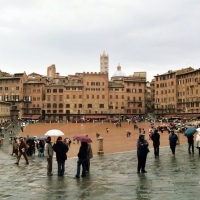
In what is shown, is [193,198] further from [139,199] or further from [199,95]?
[199,95]

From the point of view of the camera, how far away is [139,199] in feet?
27.2

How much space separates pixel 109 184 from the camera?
10.5 m

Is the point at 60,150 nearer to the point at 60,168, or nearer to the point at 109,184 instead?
the point at 60,168

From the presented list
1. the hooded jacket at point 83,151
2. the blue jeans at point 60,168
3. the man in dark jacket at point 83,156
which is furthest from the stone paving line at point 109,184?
the hooded jacket at point 83,151

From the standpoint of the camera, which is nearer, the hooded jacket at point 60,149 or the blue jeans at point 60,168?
the hooded jacket at point 60,149

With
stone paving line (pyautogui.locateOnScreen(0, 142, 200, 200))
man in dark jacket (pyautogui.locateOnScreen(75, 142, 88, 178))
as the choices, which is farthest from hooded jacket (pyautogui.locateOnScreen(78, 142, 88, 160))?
stone paving line (pyautogui.locateOnScreen(0, 142, 200, 200))

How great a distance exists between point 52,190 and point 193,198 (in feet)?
12.9

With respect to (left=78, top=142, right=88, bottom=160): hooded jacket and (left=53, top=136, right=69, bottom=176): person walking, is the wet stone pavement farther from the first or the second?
(left=78, top=142, right=88, bottom=160): hooded jacket

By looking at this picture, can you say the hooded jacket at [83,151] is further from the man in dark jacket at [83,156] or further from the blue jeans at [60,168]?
the blue jeans at [60,168]

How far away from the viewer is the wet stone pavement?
29.2 feet

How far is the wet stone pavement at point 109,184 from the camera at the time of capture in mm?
8891

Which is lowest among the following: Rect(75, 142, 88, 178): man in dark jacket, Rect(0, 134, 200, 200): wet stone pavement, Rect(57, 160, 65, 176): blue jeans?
Rect(0, 134, 200, 200): wet stone pavement

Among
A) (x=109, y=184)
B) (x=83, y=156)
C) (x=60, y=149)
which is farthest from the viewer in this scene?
(x=60, y=149)

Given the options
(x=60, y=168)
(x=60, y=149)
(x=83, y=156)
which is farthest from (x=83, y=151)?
(x=60, y=168)
